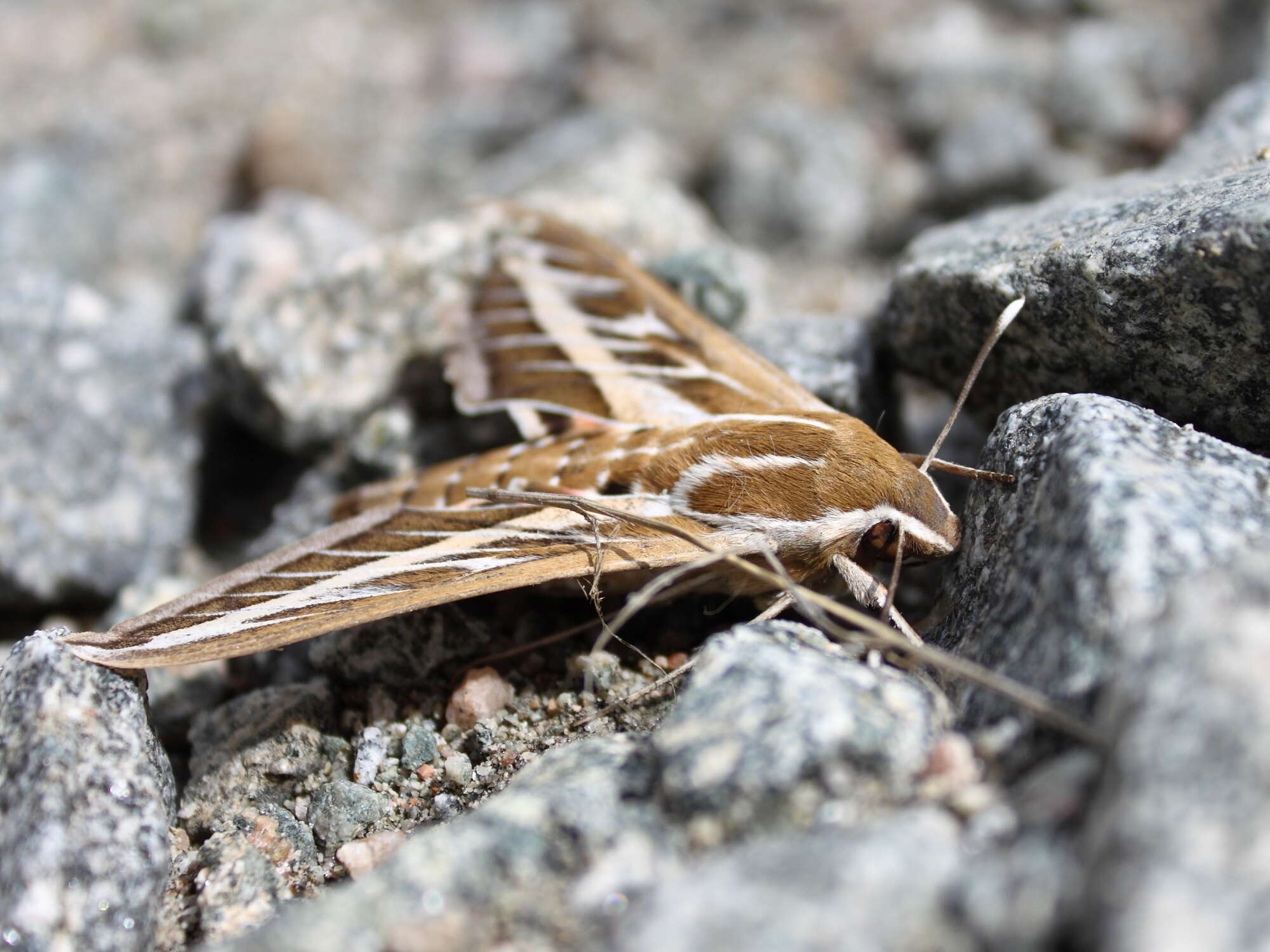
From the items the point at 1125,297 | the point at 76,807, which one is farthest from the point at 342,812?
the point at 1125,297

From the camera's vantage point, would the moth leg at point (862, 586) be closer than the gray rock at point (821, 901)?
No

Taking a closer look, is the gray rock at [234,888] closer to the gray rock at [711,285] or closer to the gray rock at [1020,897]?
the gray rock at [1020,897]

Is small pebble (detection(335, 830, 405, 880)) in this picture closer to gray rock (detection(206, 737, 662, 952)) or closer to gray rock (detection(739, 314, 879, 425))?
gray rock (detection(206, 737, 662, 952))

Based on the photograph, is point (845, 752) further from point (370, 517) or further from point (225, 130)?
point (225, 130)

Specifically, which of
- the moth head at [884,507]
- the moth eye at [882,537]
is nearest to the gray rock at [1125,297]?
the moth head at [884,507]

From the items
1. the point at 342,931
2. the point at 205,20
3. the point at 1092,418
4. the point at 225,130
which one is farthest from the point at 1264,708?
the point at 205,20

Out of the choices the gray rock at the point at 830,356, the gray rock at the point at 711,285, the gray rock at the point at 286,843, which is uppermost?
the gray rock at the point at 711,285

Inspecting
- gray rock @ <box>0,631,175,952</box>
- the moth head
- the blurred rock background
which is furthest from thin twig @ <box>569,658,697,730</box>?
gray rock @ <box>0,631,175,952</box>

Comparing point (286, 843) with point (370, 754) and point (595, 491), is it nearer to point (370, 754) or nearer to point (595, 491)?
point (370, 754)
